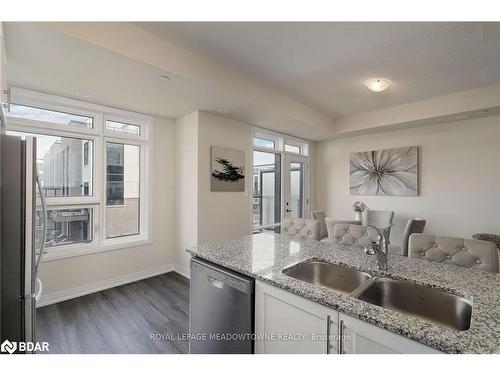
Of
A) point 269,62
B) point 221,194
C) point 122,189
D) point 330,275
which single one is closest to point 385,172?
point 221,194

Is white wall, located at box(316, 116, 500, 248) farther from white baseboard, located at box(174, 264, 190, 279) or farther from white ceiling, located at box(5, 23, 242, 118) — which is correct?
white baseboard, located at box(174, 264, 190, 279)

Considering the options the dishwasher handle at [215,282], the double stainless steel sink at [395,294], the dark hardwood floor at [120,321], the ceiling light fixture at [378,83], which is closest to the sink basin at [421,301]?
the double stainless steel sink at [395,294]

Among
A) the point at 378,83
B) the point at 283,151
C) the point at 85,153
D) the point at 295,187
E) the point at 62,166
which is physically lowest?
the point at 295,187

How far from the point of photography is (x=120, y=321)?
2441 millimetres

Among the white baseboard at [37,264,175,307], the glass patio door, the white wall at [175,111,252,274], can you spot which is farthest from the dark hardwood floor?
the glass patio door

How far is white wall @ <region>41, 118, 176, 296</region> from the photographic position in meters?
3.04

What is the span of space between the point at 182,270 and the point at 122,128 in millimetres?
2288

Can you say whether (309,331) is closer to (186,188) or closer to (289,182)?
(186,188)

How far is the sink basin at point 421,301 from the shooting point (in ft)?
3.94

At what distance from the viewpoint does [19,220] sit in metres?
1.26

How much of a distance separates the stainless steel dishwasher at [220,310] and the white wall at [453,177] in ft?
13.2

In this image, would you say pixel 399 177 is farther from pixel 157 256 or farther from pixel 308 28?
pixel 157 256

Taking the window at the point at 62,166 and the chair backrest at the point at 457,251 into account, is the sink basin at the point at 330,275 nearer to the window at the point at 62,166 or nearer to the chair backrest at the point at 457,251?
the chair backrest at the point at 457,251
